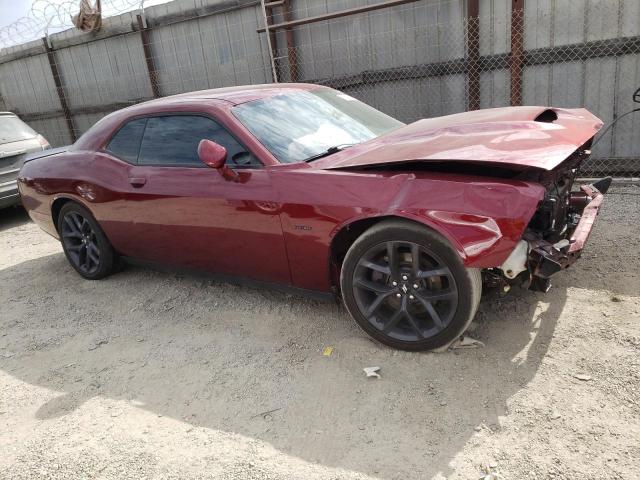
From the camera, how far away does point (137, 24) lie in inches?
363

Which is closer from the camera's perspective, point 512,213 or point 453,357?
point 512,213

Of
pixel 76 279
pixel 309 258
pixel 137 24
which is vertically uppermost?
pixel 137 24

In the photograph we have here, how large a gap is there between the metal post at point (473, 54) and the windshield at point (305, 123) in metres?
2.69

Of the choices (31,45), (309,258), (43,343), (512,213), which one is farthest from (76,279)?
(31,45)

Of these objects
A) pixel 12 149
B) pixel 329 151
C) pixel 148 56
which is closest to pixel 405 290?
pixel 329 151

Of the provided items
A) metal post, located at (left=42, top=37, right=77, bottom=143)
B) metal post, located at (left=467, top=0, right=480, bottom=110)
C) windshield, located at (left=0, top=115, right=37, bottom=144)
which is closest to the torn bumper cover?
metal post, located at (left=467, top=0, right=480, bottom=110)

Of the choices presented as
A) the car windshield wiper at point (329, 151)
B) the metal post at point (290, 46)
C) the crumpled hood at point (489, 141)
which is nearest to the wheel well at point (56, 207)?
the car windshield wiper at point (329, 151)

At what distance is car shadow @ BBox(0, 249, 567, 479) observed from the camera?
2.43 metres

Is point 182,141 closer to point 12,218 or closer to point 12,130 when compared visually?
point 12,130

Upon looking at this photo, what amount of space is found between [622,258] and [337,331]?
227cm

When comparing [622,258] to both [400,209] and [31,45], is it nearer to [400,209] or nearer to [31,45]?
[400,209]

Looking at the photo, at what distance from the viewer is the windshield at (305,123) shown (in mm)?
3369

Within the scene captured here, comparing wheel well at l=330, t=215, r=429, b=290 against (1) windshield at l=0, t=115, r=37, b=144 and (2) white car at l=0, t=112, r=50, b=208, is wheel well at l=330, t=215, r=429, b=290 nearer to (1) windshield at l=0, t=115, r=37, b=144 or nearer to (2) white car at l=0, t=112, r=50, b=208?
(2) white car at l=0, t=112, r=50, b=208

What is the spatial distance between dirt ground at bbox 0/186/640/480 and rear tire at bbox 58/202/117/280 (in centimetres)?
63
